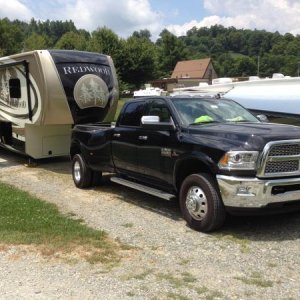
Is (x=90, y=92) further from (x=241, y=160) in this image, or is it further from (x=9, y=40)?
(x=9, y=40)

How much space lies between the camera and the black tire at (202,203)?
21.1 ft

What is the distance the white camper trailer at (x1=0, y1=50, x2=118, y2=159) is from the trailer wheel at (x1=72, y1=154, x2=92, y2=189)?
224cm

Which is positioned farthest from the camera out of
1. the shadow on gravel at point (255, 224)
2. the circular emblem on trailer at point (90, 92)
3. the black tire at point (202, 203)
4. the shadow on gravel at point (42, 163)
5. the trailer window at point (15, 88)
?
the trailer window at point (15, 88)

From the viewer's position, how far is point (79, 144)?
33.0 ft

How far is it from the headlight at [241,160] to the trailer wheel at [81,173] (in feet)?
14.1

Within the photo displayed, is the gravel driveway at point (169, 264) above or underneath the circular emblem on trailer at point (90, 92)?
underneath

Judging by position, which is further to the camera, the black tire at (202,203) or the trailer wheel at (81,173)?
the trailer wheel at (81,173)

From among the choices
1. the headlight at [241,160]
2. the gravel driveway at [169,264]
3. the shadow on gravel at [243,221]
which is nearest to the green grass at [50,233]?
the gravel driveway at [169,264]

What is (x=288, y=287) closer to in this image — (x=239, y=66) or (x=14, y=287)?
(x=14, y=287)

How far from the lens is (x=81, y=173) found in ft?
32.8

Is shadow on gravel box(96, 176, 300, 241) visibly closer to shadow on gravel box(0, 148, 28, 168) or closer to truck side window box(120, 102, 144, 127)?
truck side window box(120, 102, 144, 127)

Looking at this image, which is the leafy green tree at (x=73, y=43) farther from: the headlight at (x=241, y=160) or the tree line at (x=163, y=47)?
the headlight at (x=241, y=160)

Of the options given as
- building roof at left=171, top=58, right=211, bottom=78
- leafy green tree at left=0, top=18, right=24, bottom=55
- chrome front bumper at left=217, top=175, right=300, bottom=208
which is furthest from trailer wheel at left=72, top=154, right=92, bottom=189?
building roof at left=171, top=58, right=211, bottom=78

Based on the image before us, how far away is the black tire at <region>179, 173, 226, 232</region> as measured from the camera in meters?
6.44
